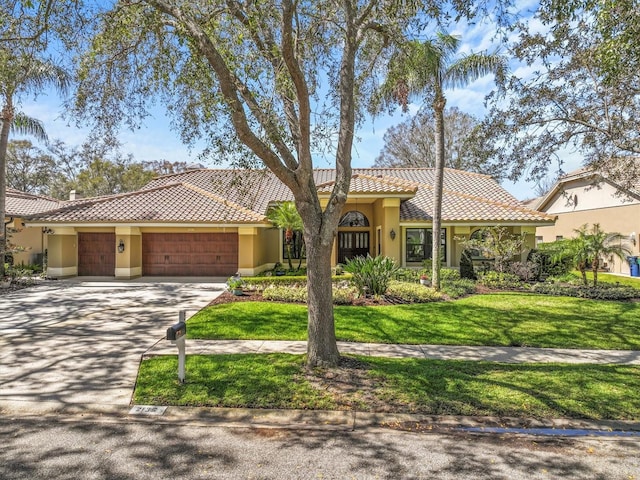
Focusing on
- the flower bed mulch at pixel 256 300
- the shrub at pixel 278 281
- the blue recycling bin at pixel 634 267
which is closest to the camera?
the flower bed mulch at pixel 256 300

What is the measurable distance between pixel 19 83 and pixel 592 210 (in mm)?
31649

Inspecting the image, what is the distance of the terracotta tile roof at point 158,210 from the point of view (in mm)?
18250

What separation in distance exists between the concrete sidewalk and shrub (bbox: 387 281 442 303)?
14.4ft

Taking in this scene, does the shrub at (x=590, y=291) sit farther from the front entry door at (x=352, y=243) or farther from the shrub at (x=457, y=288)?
the front entry door at (x=352, y=243)

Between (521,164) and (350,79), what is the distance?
293 inches

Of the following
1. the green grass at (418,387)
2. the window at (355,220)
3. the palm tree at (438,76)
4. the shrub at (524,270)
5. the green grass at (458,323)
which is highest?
the palm tree at (438,76)

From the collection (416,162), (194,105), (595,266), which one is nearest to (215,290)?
(194,105)

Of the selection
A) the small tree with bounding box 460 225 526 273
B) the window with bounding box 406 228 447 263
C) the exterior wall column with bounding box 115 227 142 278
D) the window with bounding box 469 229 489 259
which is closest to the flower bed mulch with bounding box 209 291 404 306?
the small tree with bounding box 460 225 526 273

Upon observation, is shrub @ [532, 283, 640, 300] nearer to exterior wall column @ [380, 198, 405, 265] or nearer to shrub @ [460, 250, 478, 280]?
shrub @ [460, 250, 478, 280]

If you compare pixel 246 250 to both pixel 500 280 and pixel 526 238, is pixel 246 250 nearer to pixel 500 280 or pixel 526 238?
pixel 500 280

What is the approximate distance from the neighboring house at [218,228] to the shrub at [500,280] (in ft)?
9.17

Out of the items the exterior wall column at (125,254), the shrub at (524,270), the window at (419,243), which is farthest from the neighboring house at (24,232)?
the shrub at (524,270)

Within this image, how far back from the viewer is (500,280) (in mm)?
16406

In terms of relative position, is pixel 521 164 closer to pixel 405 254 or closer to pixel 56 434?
pixel 405 254
